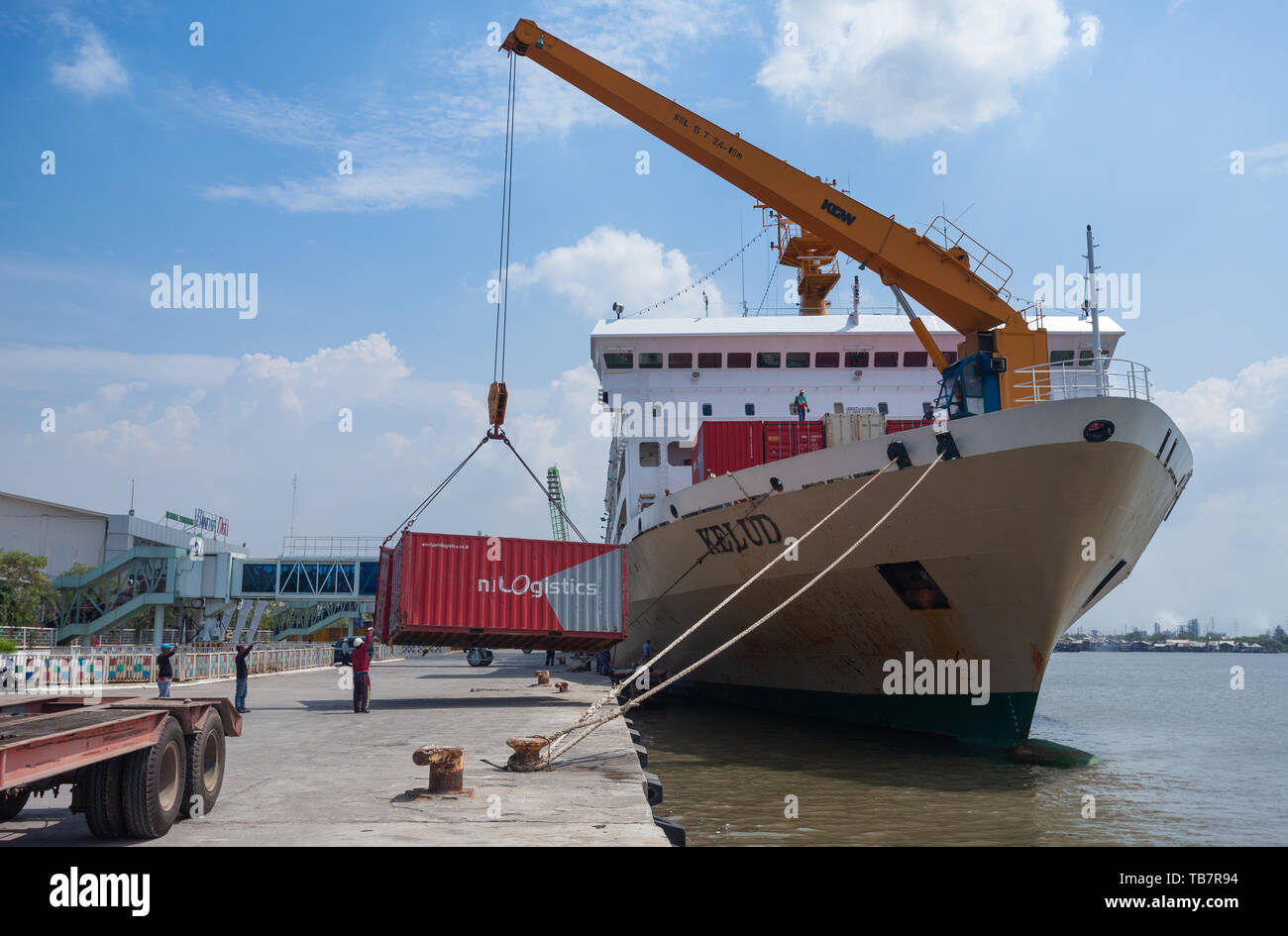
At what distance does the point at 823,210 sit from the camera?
1931cm

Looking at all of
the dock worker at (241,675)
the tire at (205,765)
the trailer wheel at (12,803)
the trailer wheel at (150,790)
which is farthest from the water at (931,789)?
the dock worker at (241,675)

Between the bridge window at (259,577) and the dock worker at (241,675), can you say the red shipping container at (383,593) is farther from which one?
the bridge window at (259,577)

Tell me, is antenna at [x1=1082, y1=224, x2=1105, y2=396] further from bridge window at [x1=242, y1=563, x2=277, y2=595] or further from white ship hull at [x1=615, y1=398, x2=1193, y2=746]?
bridge window at [x1=242, y1=563, x2=277, y2=595]

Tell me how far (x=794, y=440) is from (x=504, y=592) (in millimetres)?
7073

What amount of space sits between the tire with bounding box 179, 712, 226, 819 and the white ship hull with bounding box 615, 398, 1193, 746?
1067 centimetres

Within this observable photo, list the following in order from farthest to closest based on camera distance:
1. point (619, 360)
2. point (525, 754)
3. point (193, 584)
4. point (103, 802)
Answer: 1. point (193, 584)
2. point (619, 360)
3. point (525, 754)
4. point (103, 802)

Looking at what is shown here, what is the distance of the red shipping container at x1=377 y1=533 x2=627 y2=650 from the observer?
18.8 m

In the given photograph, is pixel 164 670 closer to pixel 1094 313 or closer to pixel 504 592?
pixel 504 592

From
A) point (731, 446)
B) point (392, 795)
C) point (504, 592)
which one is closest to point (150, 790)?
point (392, 795)

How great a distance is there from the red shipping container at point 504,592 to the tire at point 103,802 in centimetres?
1169
